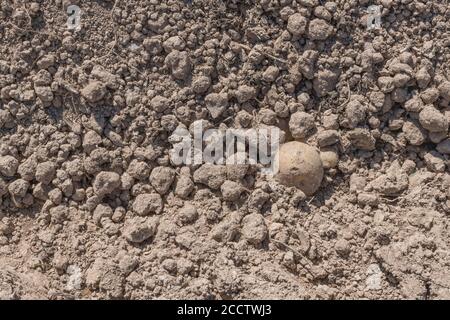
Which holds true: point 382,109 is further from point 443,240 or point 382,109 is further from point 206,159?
point 206,159

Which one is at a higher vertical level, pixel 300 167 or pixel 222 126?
pixel 222 126

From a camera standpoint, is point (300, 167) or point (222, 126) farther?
point (222, 126)

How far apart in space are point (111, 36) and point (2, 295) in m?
1.08

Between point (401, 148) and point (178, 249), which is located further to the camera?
point (401, 148)

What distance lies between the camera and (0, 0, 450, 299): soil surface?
2.48 m

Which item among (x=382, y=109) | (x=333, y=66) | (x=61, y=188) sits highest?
(x=333, y=66)

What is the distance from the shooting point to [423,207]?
252 centimetres

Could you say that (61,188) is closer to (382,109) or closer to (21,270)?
(21,270)

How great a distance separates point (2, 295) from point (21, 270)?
0.17 m

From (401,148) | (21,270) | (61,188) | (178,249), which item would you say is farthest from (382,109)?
(21,270)

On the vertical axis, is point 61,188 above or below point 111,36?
below

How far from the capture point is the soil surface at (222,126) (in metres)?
2.48

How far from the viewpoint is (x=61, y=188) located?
2537 millimetres

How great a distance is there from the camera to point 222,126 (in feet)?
8.47
